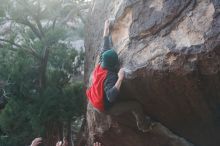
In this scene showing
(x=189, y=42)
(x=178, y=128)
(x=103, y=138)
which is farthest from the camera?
(x=103, y=138)

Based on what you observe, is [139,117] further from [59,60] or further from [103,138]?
[59,60]

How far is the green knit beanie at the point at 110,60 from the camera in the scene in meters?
6.70

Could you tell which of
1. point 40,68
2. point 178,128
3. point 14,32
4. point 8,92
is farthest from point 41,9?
point 178,128

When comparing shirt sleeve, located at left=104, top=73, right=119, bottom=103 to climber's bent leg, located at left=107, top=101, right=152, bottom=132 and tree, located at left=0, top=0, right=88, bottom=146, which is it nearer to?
climber's bent leg, located at left=107, top=101, right=152, bottom=132

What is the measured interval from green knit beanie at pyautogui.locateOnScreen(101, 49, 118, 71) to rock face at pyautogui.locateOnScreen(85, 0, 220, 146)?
0.71 feet

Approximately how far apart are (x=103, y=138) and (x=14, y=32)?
4217 mm

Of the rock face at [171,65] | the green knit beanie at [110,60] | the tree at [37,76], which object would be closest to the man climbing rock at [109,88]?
the green knit beanie at [110,60]

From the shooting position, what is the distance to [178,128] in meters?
7.72

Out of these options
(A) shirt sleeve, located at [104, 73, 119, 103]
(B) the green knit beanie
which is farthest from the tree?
(A) shirt sleeve, located at [104, 73, 119, 103]

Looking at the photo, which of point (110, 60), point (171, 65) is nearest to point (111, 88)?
point (110, 60)

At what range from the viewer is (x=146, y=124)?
741cm

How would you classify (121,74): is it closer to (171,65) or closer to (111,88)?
(111,88)

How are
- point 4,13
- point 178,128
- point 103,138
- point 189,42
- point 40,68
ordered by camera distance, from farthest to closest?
point 40,68 < point 4,13 < point 103,138 < point 178,128 < point 189,42

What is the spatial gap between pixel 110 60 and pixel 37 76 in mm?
4180
